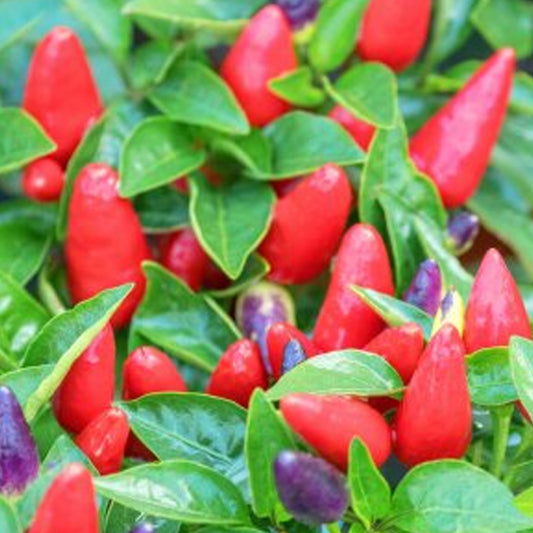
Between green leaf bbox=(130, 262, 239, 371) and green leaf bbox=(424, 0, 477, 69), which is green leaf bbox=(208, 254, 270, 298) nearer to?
green leaf bbox=(130, 262, 239, 371)

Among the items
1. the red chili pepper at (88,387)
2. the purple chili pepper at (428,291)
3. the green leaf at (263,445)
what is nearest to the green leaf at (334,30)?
the purple chili pepper at (428,291)

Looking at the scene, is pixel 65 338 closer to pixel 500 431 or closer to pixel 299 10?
pixel 500 431

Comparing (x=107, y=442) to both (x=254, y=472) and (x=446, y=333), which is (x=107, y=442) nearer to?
(x=254, y=472)

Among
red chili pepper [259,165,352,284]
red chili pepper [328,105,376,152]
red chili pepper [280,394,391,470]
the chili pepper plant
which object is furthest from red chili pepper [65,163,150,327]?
red chili pepper [280,394,391,470]

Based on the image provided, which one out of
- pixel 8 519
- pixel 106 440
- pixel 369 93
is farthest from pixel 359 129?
pixel 8 519

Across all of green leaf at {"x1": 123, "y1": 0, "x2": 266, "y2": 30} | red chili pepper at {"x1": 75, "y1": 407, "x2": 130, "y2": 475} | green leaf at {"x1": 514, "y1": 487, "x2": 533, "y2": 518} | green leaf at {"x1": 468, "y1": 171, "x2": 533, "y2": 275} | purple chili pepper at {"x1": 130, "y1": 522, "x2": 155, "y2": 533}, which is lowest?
green leaf at {"x1": 468, "y1": 171, "x2": 533, "y2": 275}

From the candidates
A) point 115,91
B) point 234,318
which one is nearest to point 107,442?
point 234,318

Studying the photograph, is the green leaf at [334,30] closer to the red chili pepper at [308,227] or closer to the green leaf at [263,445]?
the red chili pepper at [308,227]
